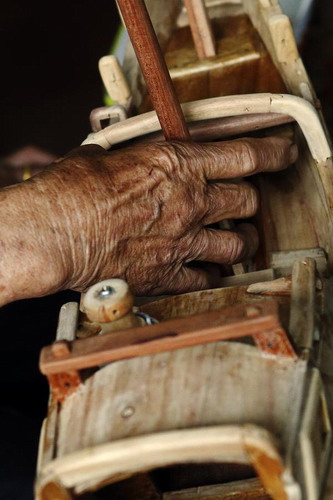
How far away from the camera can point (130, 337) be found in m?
0.92

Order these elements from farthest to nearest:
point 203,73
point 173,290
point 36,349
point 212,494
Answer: point 203,73, point 36,349, point 173,290, point 212,494

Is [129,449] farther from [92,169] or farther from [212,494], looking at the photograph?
[92,169]

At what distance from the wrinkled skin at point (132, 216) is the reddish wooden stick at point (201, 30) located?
512mm

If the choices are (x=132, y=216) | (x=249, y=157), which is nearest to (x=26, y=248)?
(x=132, y=216)

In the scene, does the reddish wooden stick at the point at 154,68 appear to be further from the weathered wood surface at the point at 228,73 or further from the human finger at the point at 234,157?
the weathered wood surface at the point at 228,73

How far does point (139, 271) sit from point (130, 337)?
0.44 metres

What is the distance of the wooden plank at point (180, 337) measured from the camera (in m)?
0.89

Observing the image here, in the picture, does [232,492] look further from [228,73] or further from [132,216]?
[228,73]

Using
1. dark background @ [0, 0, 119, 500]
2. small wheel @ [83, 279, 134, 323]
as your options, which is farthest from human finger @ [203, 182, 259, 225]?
dark background @ [0, 0, 119, 500]

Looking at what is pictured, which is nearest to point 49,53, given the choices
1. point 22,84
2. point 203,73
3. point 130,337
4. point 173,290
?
point 22,84

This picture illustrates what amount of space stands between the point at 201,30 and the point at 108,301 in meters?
1.17

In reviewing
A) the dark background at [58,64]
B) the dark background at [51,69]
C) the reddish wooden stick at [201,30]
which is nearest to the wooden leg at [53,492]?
the reddish wooden stick at [201,30]

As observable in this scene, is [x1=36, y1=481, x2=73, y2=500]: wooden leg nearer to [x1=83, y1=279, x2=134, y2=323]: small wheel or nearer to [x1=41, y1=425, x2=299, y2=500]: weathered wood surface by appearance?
[x1=41, y1=425, x2=299, y2=500]: weathered wood surface

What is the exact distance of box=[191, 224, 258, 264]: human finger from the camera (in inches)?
56.0
